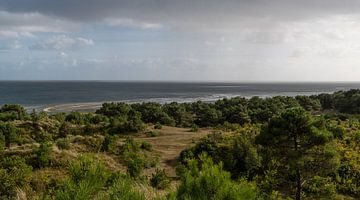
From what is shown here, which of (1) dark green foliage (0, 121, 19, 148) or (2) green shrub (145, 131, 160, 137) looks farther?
(2) green shrub (145, 131, 160, 137)

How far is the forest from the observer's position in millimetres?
6887

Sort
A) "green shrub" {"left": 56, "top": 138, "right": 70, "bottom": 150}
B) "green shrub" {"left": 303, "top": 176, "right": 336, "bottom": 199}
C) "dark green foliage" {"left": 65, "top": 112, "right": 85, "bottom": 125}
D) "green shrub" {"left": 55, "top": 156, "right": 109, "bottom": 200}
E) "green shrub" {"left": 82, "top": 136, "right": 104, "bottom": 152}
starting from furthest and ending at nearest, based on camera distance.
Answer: "dark green foliage" {"left": 65, "top": 112, "right": 85, "bottom": 125} < "green shrub" {"left": 82, "top": 136, "right": 104, "bottom": 152} < "green shrub" {"left": 56, "top": 138, "right": 70, "bottom": 150} < "green shrub" {"left": 303, "top": 176, "right": 336, "bottom": 199} < "green shrub" {"left": 55, "top": 156, "right": 109, "bottom": 200}

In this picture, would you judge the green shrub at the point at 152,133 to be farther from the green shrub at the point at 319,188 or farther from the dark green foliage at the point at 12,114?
the green shrub at the point at 319,188

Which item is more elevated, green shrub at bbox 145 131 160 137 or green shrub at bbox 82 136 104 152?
green shrub at bbox 82 136 104 152

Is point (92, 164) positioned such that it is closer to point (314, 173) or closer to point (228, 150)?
point (314, 173)

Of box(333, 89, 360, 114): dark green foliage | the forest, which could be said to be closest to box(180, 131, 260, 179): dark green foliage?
the forest

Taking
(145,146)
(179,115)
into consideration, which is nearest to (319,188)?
(145,146)

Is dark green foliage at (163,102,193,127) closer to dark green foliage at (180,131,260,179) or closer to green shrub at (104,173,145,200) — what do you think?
dark green foliage at (180,131,260,179)

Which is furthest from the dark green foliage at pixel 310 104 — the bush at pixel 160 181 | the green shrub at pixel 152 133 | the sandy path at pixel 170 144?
the bush at pixel 160 181

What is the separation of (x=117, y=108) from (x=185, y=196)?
5158cm

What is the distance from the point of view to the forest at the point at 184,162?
689 cm

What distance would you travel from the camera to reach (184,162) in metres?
27.7

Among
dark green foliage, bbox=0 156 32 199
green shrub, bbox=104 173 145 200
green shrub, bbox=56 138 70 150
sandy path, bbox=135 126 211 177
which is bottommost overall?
sandy path, bbox=135 126 211 177

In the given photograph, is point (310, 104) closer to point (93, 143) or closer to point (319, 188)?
point (93, 143)
